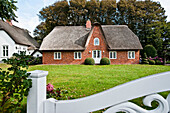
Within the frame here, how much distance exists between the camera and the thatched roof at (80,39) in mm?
17203

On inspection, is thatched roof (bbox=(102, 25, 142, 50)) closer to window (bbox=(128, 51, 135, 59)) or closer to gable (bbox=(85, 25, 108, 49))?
window (bbox=(128, 51, 135, 59))

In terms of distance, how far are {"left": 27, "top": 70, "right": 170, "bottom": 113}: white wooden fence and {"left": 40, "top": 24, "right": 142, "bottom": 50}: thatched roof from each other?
1597cm

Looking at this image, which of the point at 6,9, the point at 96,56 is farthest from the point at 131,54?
the point at 6,9

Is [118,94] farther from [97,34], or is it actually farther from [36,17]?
[36,17]

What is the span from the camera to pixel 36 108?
2.96 ft

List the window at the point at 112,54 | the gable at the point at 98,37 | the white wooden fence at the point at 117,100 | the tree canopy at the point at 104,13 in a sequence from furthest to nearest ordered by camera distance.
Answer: the tree canopy at the point at 104,13 → the window at the point at 112,54 → the gable at the point at 98,37 → the white wooden fence at the point at 117,100

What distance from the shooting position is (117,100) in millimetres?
793

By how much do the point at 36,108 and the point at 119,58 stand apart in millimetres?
17527

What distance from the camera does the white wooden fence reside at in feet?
2.45

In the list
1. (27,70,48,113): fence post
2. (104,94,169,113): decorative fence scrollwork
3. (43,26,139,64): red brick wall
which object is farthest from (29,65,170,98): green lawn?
(43,26,139,64): red brick wall

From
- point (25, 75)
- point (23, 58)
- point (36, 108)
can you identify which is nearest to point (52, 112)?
point (36, 108)

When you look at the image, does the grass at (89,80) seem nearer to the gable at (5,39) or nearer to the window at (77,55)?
the window at (77,55)

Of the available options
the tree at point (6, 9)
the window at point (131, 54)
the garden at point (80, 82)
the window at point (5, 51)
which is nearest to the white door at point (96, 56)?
the window at point (131, 54)

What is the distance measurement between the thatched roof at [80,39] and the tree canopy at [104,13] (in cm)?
924
